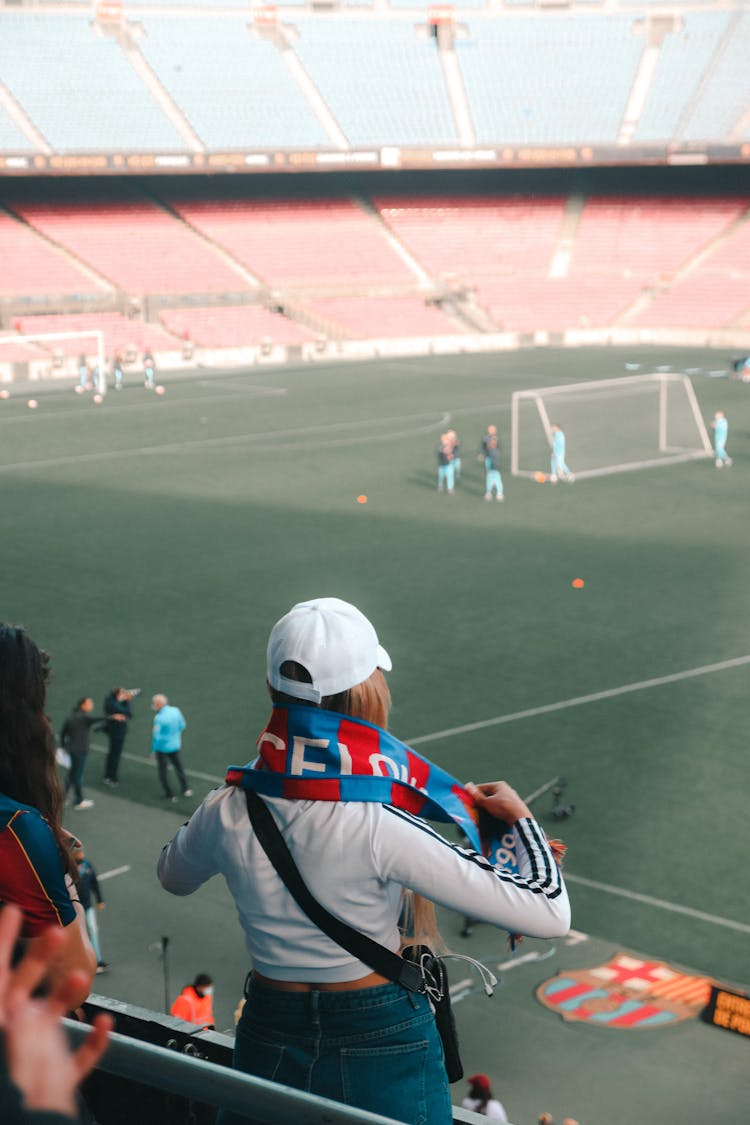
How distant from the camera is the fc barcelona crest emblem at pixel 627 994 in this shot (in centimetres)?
1082

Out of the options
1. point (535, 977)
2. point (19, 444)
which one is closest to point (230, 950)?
point (535, 977)

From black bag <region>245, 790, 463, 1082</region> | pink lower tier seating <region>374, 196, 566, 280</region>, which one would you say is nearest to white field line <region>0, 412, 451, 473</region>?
pink lower tier seating <region>374, 196, 566, 280</region>

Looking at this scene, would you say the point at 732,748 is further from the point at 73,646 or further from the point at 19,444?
the point at 19,444

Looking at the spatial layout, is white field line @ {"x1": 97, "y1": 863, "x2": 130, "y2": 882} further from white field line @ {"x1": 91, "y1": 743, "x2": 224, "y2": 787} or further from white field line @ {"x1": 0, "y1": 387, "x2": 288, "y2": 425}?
white field line @ {"x1": 0, "y1": 387, "x2": 288, "y2": 425}

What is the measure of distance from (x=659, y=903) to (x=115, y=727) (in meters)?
6.38

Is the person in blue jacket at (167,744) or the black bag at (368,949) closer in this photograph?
the black bag at (368,949)

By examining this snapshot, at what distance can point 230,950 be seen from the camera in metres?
11.9

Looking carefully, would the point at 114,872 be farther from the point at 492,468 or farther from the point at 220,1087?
the point at 492,468

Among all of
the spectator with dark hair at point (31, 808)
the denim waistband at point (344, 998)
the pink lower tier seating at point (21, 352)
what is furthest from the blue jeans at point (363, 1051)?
the pink lower tier seating at point (21, 352)

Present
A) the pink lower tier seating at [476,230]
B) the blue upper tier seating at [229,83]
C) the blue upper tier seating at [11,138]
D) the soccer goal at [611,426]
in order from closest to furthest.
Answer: the soccer goal at [611,426], the blue upper tier seating at [11,138], the blue upper tier seating at [229,83], the pink lower tier seating at [476,230]

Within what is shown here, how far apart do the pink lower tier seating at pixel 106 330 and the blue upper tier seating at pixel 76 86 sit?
30.5 feet

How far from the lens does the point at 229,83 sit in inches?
2879

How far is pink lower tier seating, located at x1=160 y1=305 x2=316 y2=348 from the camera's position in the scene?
63312 millimetres

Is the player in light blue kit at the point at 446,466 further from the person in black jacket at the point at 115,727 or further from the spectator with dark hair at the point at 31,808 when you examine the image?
the spectator with dark hair at the point at 31,808
